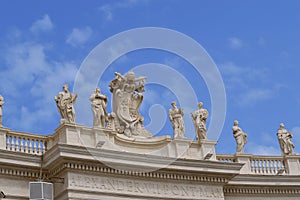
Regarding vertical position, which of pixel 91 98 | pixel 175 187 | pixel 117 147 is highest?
pixel 91 98

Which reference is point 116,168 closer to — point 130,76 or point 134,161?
point 134,161

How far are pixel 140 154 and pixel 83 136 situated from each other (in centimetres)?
246

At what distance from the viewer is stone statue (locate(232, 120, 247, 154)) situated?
31047mm

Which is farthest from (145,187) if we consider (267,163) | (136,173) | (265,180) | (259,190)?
(267,163)

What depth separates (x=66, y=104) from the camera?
2605 cm

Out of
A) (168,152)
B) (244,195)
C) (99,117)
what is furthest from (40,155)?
(244,195)

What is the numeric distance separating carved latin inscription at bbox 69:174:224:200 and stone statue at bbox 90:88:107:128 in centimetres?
248

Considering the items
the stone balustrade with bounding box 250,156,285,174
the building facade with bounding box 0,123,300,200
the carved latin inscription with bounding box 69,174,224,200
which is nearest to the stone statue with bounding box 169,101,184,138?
the building facade with bounding box 0,123,300,200

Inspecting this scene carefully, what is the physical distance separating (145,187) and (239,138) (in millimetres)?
6844

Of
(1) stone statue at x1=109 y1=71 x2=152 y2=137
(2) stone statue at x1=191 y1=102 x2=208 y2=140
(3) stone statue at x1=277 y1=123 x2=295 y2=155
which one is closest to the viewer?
(1) stone statue at x1=109 y1=71 x2=152 y2=137

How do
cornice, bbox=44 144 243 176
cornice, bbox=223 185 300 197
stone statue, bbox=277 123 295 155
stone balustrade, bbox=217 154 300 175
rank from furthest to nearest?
stone statue, bbox=277 123 295 155 → stone balustrade, bbox=217 154 300 175 → cornice, bbox=223 185 300 197 → cornice, bbox=44 144 243 176

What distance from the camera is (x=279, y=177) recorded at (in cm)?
3070

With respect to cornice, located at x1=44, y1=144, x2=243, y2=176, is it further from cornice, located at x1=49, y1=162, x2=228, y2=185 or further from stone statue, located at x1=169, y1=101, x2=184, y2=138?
stone statue, located at x1=169, y1=101, x2=184, y2=138

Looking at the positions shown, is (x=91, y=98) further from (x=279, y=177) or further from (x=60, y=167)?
(x=279, y=177)
